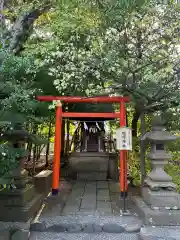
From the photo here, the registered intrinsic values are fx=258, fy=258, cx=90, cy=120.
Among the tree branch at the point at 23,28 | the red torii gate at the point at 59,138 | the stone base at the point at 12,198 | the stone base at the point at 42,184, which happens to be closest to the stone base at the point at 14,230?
the stone base at the point at 12,198

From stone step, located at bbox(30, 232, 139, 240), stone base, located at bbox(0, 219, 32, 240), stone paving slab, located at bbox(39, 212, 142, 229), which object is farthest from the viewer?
stone paving slab, located at bbox(39, 212, 142, 229)

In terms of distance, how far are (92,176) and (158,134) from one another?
465cm

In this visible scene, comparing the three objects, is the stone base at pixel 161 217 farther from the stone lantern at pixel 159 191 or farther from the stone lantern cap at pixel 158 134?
the stone lantern cap at pixel 158 134

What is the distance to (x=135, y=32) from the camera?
198 inches

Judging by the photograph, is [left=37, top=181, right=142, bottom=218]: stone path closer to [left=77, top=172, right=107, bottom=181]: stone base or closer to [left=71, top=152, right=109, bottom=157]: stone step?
[left=77, top=172, right=107, bottom=181]: stone base

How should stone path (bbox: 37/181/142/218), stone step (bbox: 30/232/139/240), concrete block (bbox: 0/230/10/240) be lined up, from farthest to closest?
stone path (bbox: 37/181/142/218) < stone step (bbox: 30/232/139/240) < concrete block (bbox: 0/230/10/240)

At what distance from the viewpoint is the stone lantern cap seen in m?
5.31

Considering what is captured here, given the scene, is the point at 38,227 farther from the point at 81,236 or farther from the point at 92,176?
the point at 92,176

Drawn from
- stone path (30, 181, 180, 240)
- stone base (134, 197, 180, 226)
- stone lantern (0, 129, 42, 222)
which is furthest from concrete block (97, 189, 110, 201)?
stone lantern (0, 129, 42, 222)

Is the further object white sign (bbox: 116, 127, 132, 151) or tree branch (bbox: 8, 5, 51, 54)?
tree branch (bbox: 8, 5, 51, 54)

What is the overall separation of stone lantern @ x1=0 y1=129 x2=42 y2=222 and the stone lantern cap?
250cm

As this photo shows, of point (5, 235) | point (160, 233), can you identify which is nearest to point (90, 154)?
point (160, 233)

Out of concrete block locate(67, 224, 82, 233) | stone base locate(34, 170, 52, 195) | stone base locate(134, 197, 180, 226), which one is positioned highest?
stone base locate(34, 170, 52, 195)

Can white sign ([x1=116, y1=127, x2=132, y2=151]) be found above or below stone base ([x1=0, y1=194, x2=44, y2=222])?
above
